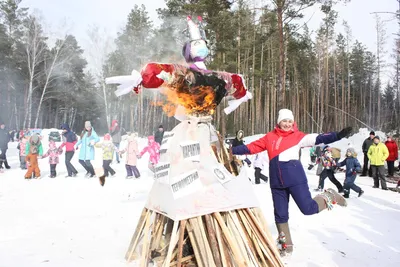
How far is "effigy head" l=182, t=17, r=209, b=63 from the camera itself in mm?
3475

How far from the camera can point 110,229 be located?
439 centimetres

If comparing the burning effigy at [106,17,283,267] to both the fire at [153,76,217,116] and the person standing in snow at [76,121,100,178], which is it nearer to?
the fire at [153,76,217,116]

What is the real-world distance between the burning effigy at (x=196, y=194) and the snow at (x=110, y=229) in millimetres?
555

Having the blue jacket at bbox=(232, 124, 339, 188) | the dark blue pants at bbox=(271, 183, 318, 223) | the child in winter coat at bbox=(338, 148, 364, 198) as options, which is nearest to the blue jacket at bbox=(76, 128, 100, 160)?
the child in winter coat at bbox=(338, 148, 364, 198)

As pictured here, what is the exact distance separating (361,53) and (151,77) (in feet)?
148

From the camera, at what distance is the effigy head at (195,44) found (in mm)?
3475

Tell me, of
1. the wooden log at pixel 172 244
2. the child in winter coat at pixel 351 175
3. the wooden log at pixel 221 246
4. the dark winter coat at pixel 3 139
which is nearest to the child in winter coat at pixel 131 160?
the dark winter coat at pixel 3 139

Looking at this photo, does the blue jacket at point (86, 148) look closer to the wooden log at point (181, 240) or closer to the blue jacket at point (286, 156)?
the blue jacket at point (286, 156)

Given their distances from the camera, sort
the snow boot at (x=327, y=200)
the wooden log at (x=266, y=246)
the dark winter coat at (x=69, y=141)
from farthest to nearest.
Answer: the dark winter coat at (x=69, y=141)
the snow boot at (x=327, y=200)
the wooden log at (x=266, y=246)

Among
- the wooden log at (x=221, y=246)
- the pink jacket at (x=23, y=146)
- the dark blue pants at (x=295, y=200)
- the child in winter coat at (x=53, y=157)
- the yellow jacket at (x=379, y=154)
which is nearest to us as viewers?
the wooden log at (x=221, y=246)

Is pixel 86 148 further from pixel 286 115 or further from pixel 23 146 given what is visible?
pixel 286 115

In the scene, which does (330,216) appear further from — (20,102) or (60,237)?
(20,102)

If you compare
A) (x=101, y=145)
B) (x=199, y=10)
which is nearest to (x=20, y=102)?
(x=199, y=10)

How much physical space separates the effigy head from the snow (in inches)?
83.6
